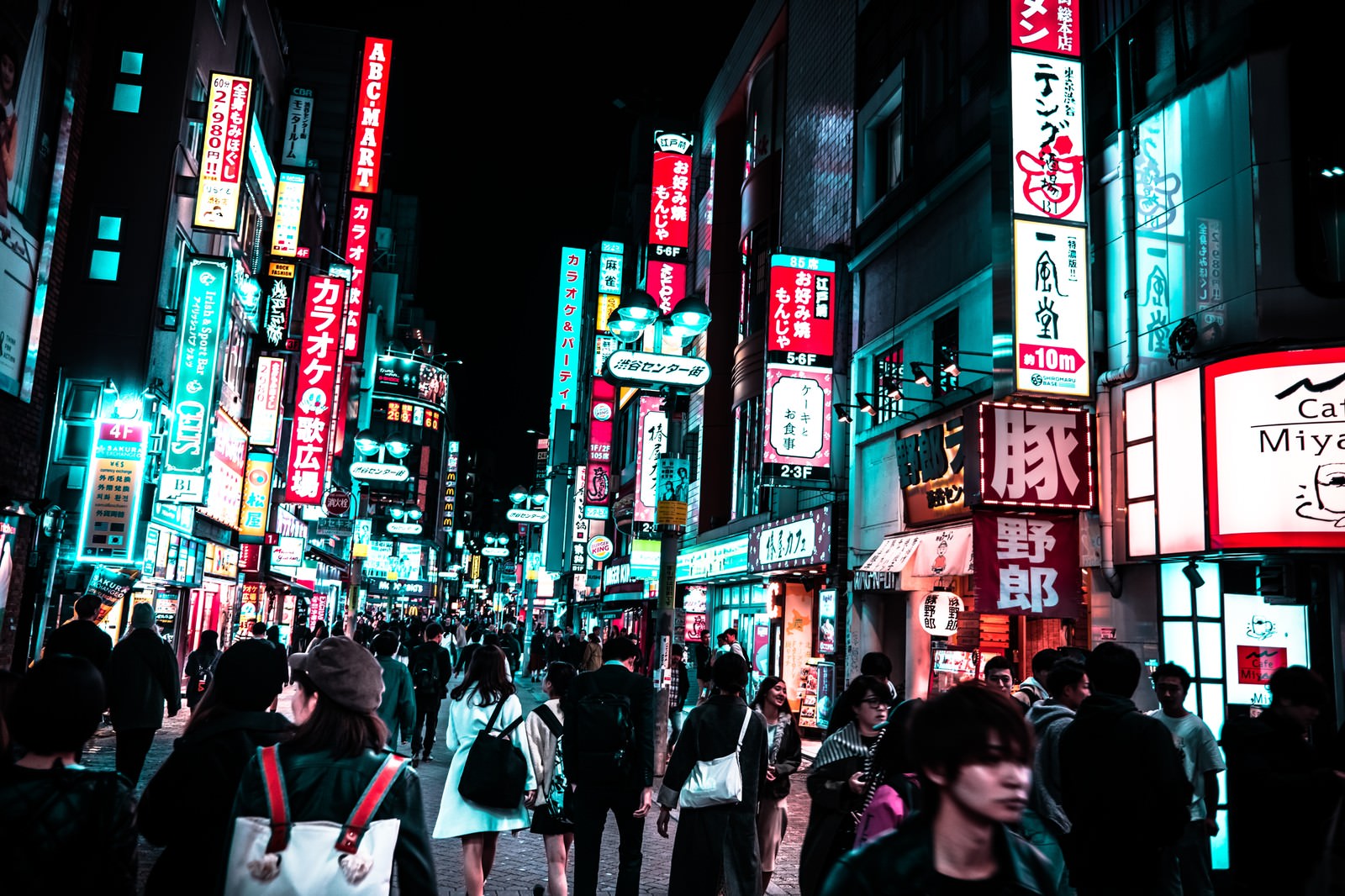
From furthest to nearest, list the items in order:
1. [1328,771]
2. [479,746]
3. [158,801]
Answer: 1. [479,746]
2. [1328,771]
3. [158,801]

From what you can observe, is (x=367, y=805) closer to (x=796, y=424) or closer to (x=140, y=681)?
(x=140, y=681)

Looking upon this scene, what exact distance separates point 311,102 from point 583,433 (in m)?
28.9

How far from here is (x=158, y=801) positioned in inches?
158

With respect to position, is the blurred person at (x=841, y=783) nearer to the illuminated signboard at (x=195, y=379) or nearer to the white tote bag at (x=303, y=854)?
the white tote bag at (x=303, y=854)

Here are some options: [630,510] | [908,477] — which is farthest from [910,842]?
[630,510]

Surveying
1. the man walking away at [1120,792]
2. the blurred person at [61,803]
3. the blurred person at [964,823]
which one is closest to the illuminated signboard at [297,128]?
the man walking away at [1120,792]

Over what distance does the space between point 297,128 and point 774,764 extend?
32.5m

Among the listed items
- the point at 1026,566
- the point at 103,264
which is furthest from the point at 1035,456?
the point at 103,264

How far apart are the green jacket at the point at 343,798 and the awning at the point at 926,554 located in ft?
45.5

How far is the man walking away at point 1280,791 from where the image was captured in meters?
5.31

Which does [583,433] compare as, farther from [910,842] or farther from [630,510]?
[910,842]

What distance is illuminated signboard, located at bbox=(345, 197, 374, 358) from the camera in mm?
40969

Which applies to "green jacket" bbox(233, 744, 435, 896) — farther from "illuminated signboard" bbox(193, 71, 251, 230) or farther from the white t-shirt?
"illuminated signboard" bbox(193, 71, 251, 230)

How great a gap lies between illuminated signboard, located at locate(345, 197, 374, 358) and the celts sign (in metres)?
26.2
